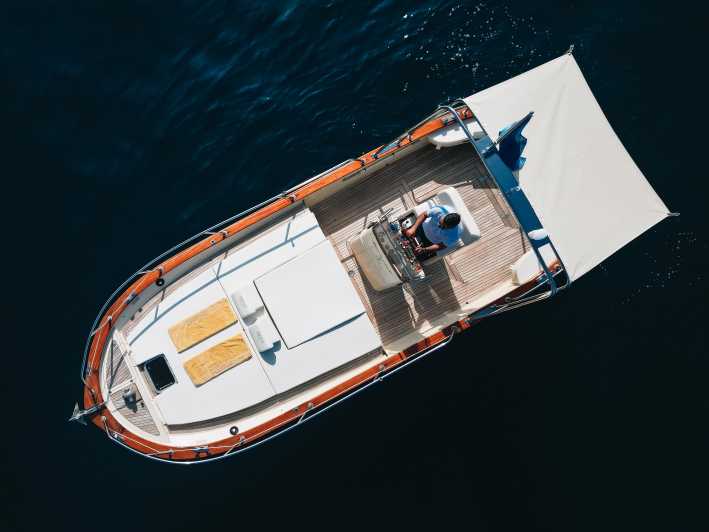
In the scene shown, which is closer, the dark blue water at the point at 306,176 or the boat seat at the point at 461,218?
the boat seat at the point at 461,218

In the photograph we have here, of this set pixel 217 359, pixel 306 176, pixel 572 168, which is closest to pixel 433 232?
pixel 572 168

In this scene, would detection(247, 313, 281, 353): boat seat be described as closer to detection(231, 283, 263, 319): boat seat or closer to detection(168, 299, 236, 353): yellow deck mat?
detection(231, 283, 263, 319): boat seat

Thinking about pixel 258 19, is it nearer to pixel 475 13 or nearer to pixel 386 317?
pixel 475 13

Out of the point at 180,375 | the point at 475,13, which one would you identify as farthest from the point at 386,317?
the point at 475,13

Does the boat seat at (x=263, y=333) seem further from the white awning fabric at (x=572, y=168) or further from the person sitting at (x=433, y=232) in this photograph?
the white awning fabric at (x=572, y=168)

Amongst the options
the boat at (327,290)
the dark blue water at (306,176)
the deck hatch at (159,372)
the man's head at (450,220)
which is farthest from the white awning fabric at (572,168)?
the deck hatch at (159,372)

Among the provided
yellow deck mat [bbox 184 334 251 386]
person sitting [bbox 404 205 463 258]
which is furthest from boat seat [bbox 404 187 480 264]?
yellow deck mat [bbox 184 334 251 386]
